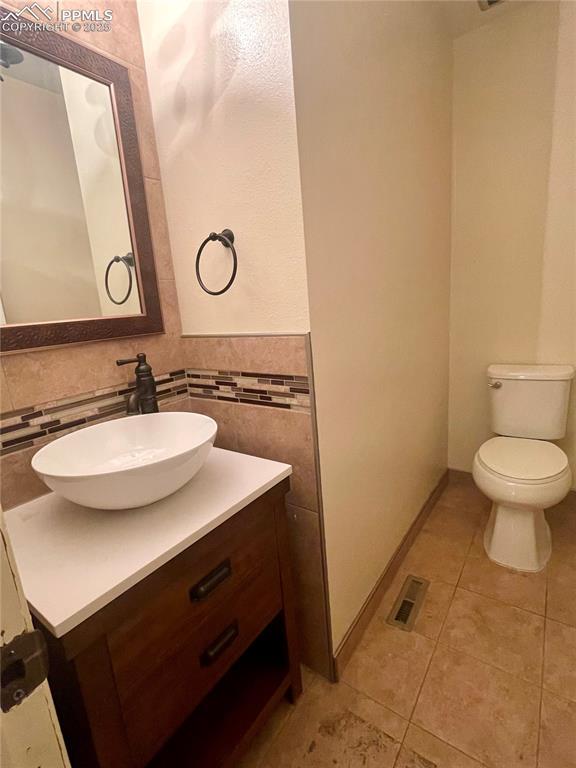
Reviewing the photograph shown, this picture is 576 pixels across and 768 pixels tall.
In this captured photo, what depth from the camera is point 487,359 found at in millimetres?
2025

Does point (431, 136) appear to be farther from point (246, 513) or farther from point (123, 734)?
point (123, 734)

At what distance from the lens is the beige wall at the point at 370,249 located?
99cm

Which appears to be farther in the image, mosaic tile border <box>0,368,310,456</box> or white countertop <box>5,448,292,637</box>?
mosaic tile border <box>0,368,310,456</box>

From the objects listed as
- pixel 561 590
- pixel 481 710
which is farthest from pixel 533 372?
pixel 481 710

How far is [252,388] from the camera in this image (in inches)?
45.8

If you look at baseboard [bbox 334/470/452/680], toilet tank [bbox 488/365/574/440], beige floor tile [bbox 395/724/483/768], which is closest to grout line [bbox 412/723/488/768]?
beige floor tile [bbox 395/724/483/768]

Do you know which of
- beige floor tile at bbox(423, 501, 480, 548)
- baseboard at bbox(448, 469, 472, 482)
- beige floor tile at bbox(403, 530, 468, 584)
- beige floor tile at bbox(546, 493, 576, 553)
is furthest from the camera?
baseboard at bbox(448, 469, 472, 482)

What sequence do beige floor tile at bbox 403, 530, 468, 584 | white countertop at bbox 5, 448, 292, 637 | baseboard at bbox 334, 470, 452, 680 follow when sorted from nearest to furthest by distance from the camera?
white countertop at bbox 5, 448, 292, 637 < baseboard at bbox 334, 470, 452, 680 < beige floor tile at bbox 403, 530, 468, 584

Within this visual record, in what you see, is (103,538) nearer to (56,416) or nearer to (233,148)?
(56,416)

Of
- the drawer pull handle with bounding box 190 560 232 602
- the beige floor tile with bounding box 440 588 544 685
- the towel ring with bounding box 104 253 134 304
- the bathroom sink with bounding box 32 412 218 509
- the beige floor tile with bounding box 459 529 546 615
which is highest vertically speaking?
the towel ring with bounding box 104 253 134 304

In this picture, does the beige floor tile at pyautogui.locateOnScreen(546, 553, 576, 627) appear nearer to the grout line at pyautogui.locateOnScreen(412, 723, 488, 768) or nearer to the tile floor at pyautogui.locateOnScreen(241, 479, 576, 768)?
the tile floor at pyautogui.locateOnScreen(241, 479, 576, 768)

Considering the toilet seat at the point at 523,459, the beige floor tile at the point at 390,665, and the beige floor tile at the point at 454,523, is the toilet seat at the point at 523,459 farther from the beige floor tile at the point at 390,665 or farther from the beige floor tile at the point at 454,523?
the beige floor tile at the point at 390,665

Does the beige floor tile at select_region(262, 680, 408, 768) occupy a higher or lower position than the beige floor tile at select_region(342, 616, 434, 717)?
lower

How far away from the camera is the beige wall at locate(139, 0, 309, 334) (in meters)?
0.92
